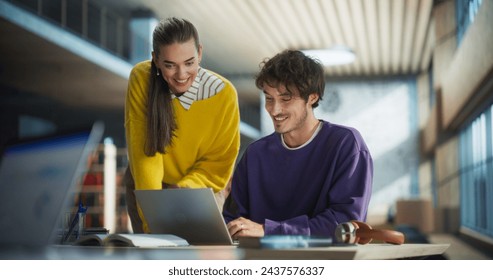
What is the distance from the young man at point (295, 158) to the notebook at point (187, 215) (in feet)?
0.97

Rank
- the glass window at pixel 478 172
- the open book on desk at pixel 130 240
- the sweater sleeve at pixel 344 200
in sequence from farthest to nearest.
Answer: the glass window at pixel 478 172 → the sweater sleeve at pixel 344 200 → the open book on desk at pixel 130 240

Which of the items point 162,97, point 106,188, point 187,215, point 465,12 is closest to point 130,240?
point 187,215

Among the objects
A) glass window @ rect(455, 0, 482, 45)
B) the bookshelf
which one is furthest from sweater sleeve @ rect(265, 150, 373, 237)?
the bookshelf

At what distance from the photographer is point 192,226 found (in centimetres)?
168

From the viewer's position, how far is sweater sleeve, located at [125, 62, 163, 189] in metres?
2.70

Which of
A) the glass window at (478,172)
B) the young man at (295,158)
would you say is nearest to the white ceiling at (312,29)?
the glass window at (478,172)

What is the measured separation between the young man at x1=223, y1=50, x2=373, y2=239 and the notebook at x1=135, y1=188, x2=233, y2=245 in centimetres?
30

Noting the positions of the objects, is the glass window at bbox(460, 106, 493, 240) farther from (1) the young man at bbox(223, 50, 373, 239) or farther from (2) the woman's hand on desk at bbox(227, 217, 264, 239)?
(2) the woman's hand on desk at bbox(227, 217, 264, 239)

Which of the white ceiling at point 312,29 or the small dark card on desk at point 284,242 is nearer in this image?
the small dark card on desk at point 284,242

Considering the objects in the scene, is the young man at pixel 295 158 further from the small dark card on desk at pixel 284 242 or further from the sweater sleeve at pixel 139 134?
the sweater sleeve at pixel 139 134

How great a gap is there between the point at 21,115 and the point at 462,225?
370 cm

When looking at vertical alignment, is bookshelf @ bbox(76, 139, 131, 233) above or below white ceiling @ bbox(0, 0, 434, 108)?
below

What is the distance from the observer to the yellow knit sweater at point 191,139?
271cm

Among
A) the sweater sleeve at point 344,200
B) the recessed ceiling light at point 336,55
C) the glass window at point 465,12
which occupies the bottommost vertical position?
the sweater sleeve at point 344,200
